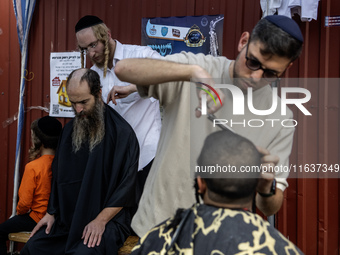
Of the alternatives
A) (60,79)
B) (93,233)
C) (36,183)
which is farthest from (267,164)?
(60,79)

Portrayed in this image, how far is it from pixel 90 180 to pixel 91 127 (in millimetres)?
422

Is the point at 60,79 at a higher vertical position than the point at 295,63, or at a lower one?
lower

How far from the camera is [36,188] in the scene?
3.66 metres

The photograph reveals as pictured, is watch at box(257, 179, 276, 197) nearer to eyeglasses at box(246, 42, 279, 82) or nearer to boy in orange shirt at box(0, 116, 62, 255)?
eyeglasses at box(246, 42, 279, 82)

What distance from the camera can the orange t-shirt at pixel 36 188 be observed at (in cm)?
361

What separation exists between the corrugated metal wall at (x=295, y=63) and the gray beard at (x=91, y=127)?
111cm

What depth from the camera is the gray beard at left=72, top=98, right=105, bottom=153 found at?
331cm

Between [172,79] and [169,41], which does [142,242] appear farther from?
[169,41]

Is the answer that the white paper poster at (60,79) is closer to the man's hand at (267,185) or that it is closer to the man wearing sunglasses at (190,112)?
the man wearing sunglasses at (190,112)

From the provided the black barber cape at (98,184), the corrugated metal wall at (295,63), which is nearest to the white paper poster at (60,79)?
the corrugated metal wall at (295,63)

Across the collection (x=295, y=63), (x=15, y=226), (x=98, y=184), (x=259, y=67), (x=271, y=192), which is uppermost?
(x=295, y=63)

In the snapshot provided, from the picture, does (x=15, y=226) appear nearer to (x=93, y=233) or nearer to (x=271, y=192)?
(x=93, y=233)

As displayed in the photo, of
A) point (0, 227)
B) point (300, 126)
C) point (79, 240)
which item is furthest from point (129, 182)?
point (300, 126)

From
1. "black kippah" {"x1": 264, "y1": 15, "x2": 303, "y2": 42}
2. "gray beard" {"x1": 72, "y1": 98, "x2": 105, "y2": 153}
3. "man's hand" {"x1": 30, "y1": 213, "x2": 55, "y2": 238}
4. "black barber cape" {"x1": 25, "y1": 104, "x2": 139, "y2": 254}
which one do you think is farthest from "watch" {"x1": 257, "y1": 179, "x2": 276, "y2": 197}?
"man's hand" {"x1": 30, "y1": 213, "x2": 55, "y2": 238}
